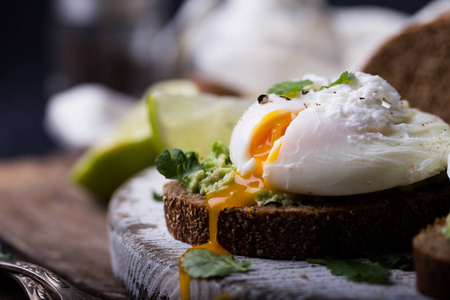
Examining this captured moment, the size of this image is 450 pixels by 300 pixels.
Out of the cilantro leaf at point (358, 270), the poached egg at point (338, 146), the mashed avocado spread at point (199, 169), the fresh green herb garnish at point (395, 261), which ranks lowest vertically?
the fresh green herb garnish at point (395, 261)

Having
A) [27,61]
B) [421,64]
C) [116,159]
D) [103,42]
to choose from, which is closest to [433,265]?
[421,64]

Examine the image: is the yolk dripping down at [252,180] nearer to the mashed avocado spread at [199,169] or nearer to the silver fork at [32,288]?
the mashed avocado spread at [199,169]

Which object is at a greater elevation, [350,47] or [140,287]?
[350,47]

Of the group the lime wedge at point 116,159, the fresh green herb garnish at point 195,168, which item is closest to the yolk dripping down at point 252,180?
the fresh green herb garnish at point 195,168

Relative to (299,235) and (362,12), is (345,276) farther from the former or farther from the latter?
(362,12)

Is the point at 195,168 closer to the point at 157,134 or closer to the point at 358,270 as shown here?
the point at 358,270

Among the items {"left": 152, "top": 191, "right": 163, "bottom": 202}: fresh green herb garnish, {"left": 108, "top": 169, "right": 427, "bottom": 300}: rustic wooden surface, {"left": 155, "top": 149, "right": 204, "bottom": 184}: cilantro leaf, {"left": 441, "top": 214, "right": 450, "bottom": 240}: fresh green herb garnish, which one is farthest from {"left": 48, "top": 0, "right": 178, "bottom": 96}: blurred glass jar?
{"left": 441, "top": 214, "right": 450, "bottom": 240}: fresh green herb garnish

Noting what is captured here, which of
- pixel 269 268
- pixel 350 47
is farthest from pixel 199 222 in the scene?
pixel 350 47

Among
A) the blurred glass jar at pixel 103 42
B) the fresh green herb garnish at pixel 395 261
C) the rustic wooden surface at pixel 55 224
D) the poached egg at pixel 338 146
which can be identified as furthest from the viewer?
the blurred glass jar at pixel 103 42
